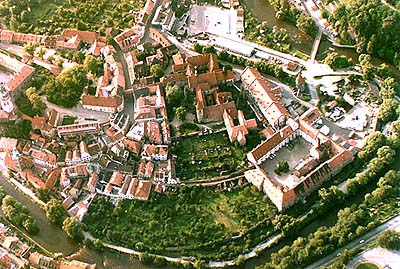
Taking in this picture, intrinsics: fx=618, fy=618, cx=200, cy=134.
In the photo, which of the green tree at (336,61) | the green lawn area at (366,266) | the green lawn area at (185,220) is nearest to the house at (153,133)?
the green lawn area at (185,220)

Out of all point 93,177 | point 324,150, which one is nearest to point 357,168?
point 324,150

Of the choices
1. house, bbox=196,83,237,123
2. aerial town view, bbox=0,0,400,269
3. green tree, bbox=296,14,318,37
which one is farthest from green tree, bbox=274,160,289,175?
green tree, bbox=296,14,318,37

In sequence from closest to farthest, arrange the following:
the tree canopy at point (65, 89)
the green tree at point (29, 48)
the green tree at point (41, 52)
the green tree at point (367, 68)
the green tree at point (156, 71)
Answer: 1. the tree canopy at point (65, 89)
2. the green tree at point (156, 71)
3. the green tree at point (367, 68)
4. the green tree at point (41, 52)
5. the green tree at point (29, 48)

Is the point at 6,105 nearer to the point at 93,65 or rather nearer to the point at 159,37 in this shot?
the point at 93,65

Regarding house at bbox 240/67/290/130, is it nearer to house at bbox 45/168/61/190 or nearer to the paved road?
the paved road

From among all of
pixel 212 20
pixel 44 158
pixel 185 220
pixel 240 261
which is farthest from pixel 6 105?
pixel 240 261

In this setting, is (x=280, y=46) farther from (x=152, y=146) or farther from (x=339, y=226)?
(x=339, y=226)

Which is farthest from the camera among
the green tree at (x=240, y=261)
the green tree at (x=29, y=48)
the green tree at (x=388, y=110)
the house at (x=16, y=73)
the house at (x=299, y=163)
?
the green tree at (x=29, y=48)

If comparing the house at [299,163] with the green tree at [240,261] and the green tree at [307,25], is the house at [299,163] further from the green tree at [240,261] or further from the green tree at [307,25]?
the green tree at [307,25]
